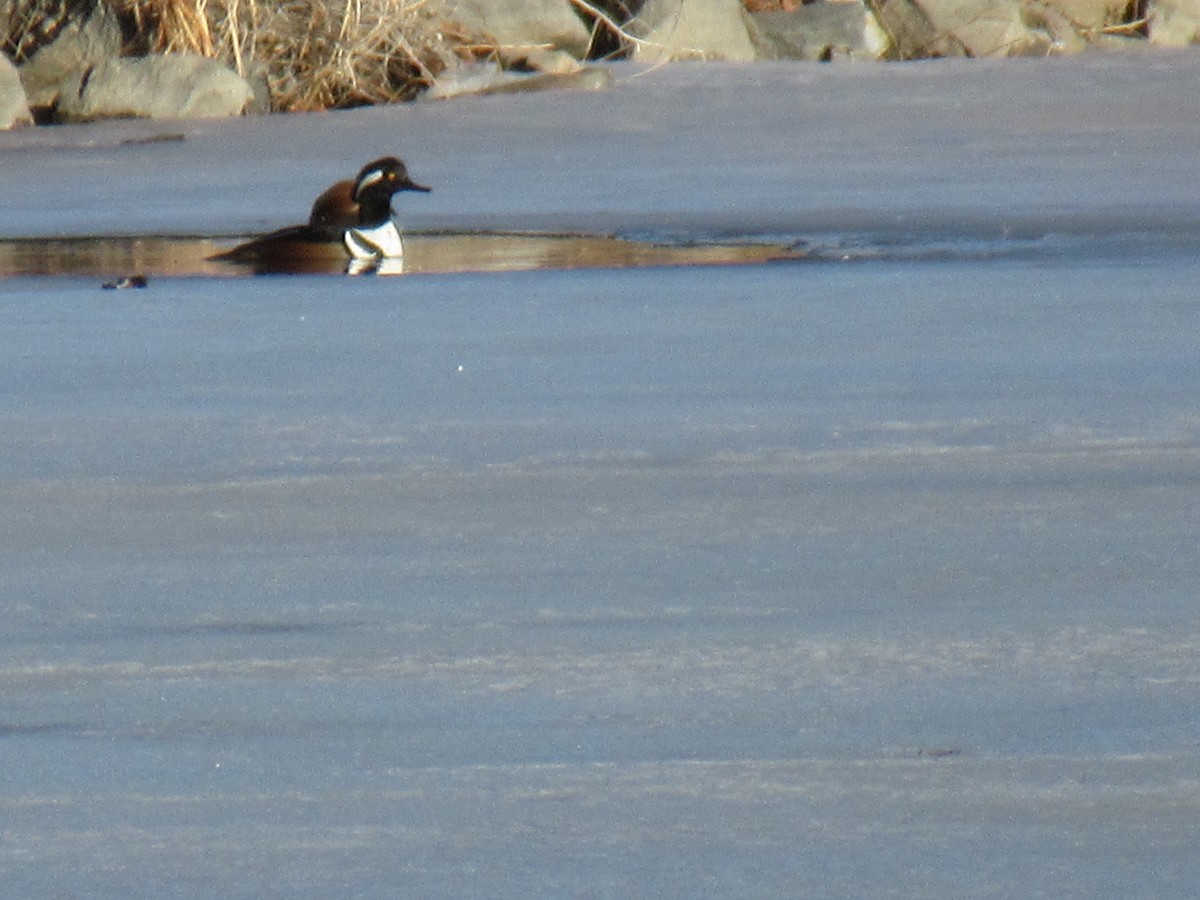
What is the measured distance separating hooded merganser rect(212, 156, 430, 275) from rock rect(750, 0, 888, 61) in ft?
32.7

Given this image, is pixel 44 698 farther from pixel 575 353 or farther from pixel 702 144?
pixel 702 144

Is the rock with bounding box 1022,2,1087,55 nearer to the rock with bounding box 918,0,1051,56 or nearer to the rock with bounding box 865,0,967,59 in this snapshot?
the rock with bounding box 918,0,1051,56

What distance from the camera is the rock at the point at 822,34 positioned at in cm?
1912

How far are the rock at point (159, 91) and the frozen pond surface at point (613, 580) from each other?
759 centimetres

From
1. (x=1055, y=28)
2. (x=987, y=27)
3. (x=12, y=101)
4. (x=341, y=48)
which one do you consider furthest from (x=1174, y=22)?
(x=12, y=101)

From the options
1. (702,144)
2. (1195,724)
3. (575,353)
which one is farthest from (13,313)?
(702,144)

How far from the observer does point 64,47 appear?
54.9 ft

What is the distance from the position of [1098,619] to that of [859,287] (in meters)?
3.63

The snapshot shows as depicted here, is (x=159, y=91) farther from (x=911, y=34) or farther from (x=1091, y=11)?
(x=1091, y=11)

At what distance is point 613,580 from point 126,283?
4105 mm

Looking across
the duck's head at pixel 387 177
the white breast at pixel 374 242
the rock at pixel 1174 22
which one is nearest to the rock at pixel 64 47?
the duck's head at pixel 387 177

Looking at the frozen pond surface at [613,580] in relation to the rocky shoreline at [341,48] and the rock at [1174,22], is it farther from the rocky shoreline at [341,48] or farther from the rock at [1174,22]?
the rock at [1174,22]

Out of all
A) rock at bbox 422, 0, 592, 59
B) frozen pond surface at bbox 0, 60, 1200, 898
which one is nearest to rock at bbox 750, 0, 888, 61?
rock at bbox 422, 0, 592, 59

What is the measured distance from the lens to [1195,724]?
9.85ft
